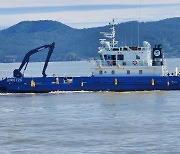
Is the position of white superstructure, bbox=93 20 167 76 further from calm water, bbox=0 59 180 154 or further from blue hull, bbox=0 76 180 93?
calm water, bbox=0 59 180 154

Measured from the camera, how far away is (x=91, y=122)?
51406 mm

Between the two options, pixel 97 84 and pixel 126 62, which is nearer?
pixel 97 84

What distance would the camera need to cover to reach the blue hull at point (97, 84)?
236 ft

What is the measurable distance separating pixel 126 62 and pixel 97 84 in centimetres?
371

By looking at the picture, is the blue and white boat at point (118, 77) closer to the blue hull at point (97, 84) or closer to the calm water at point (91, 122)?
the blue hull at point (97, 84)

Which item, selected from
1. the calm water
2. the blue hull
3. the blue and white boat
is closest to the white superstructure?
the blue and white boat

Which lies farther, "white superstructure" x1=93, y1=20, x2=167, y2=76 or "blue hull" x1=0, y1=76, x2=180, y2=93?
"white superstructure" x1=93, y1=20, x2=167, y2=76

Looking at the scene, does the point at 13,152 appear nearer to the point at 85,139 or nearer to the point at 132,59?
the point at 85,139

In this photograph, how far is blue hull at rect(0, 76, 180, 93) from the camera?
72.0 meters

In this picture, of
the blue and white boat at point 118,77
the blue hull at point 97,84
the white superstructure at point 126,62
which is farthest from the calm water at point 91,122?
the white superstructure at point 126,62

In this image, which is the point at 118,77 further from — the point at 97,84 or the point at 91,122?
the point at 91,122

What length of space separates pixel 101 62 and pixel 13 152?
1348 inches

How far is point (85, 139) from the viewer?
43.5 meters

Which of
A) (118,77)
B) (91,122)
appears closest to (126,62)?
(118,77)
